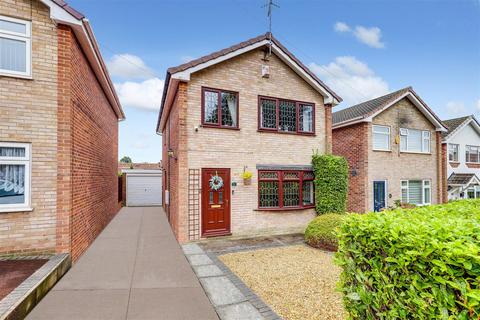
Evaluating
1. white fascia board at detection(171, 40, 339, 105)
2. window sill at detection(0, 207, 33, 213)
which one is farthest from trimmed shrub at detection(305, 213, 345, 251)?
window sill at detection(0, 207, 33, 213)

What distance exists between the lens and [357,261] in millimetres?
3041

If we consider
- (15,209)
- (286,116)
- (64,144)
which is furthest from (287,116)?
(15,209)

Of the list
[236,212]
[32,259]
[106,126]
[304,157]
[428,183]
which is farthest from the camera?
[428,183]

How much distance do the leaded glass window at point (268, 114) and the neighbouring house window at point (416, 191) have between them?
9.83 metres

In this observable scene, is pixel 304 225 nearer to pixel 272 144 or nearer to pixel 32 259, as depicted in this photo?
pixel 272 144

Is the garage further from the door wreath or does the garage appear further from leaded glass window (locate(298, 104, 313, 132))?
leaded glass window (locate(298, 104, 313, 132))

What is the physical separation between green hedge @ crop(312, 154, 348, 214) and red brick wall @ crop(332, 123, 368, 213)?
349 cm

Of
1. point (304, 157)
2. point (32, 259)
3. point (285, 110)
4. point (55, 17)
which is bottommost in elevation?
point (32, 259)

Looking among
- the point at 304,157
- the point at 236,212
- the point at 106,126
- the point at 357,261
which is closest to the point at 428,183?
the point at 304,157

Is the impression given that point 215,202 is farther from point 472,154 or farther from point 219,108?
point 472,154

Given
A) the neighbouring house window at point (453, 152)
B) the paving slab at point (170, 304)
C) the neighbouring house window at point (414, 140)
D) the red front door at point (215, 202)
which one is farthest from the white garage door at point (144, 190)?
the neighbouring house window at point (453, 152)

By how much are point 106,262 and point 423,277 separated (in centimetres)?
715

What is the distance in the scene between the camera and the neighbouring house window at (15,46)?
5934mm

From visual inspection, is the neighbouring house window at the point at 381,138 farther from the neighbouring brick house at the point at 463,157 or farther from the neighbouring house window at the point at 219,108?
the neighbouring house window at the point at 219,108
